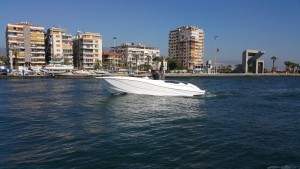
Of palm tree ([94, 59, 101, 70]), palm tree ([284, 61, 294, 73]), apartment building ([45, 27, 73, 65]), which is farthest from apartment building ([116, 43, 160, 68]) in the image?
palm tree ([284, 61, 294, 73])

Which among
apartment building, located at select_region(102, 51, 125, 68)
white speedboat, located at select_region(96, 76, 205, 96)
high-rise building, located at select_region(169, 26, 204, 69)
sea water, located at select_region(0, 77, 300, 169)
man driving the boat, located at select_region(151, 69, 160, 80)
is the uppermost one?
high-rise building, located at select_region(169, 26, 204, 69)

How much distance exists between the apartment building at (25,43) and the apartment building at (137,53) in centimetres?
4478

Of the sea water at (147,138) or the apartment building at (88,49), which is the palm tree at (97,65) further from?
the sea water at (147,138)

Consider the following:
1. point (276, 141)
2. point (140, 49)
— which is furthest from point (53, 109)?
point (140, 49)

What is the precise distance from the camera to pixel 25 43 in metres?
106

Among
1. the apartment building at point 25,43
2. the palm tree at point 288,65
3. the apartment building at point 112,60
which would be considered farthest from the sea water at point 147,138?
the palm tree at point 288,65

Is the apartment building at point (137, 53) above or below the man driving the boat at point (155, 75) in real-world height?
above

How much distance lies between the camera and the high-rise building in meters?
169

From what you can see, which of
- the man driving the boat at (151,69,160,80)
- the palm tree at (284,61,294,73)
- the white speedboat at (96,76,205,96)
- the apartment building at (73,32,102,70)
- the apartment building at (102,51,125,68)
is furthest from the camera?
the palm tree at (284,61,294,73)

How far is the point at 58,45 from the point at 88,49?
13120mm

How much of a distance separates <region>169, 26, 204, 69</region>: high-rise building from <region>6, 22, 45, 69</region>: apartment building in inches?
3420

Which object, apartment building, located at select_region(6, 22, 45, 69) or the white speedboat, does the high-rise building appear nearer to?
apartment building, located at select_region(6, 22, 45, 69)

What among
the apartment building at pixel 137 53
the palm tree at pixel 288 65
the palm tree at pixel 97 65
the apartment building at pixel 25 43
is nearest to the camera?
the apartment building at pixel 25 43

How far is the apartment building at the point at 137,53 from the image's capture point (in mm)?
143750
